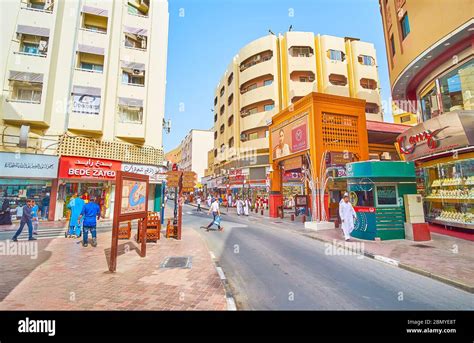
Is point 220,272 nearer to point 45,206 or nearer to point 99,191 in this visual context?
point 99,191

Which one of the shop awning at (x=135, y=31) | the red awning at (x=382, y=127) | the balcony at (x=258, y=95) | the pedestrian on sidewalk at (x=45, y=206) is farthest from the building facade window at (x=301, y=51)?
the pedestrian on sidewalk at (x=45, y=206)

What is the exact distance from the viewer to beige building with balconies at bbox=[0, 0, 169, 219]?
51.9 ft

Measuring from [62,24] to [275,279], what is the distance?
24266 millimetres

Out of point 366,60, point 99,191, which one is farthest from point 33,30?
point 366,60

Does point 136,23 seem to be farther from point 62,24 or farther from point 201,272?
point 201,272

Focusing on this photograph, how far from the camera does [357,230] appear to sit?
10367mm

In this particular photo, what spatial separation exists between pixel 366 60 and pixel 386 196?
117 feet

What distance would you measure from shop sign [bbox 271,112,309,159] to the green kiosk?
5.44 m

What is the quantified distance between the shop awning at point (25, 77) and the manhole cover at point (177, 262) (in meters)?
18.0

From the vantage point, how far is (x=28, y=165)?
1532 cm

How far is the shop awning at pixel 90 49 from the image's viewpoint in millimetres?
18523

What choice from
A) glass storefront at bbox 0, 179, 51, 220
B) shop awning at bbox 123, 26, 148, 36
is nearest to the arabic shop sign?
glass storefront at bbox 0, 179, 51, 220

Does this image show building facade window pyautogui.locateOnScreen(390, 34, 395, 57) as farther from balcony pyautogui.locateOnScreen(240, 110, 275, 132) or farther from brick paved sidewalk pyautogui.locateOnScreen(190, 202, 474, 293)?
balcony pyautogui.locateOnScreen(240, 110, 275, 132)
